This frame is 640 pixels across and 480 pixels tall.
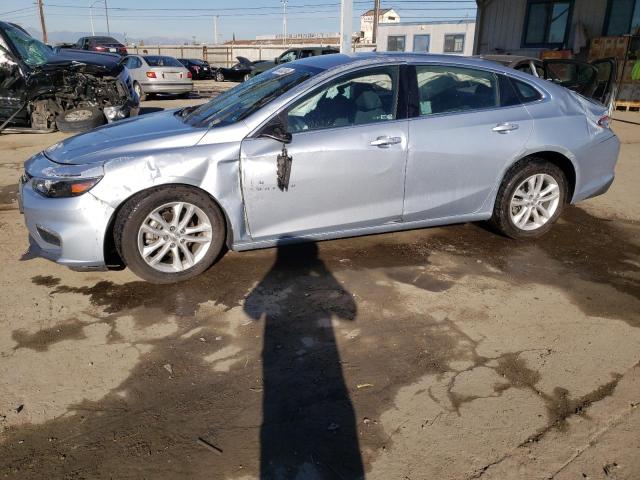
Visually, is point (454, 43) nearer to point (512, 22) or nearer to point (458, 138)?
point (512, 22)

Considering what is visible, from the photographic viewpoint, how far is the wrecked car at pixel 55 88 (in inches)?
356

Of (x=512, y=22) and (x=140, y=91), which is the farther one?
(x=512, y=22)

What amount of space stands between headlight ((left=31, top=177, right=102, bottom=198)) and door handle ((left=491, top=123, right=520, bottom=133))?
3.07 m

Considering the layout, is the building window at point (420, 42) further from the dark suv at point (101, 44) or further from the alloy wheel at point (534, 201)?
the alloy wheel at point (534, 201)

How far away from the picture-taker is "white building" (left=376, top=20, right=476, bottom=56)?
1308 inches

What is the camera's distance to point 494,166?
4.43m

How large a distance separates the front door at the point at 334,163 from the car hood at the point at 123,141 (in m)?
0.49

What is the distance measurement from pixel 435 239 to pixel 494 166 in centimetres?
89

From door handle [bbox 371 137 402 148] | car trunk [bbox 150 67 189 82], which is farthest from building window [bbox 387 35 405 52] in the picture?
door handle [bbox 371 137 402 148]

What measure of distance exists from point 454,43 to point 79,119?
29.6m

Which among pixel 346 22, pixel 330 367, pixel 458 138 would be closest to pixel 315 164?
pixel 458 138

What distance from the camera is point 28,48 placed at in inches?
370

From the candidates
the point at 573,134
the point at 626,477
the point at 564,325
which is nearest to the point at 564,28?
the point at 573,134

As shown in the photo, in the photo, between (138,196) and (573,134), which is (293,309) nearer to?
(138,196)
